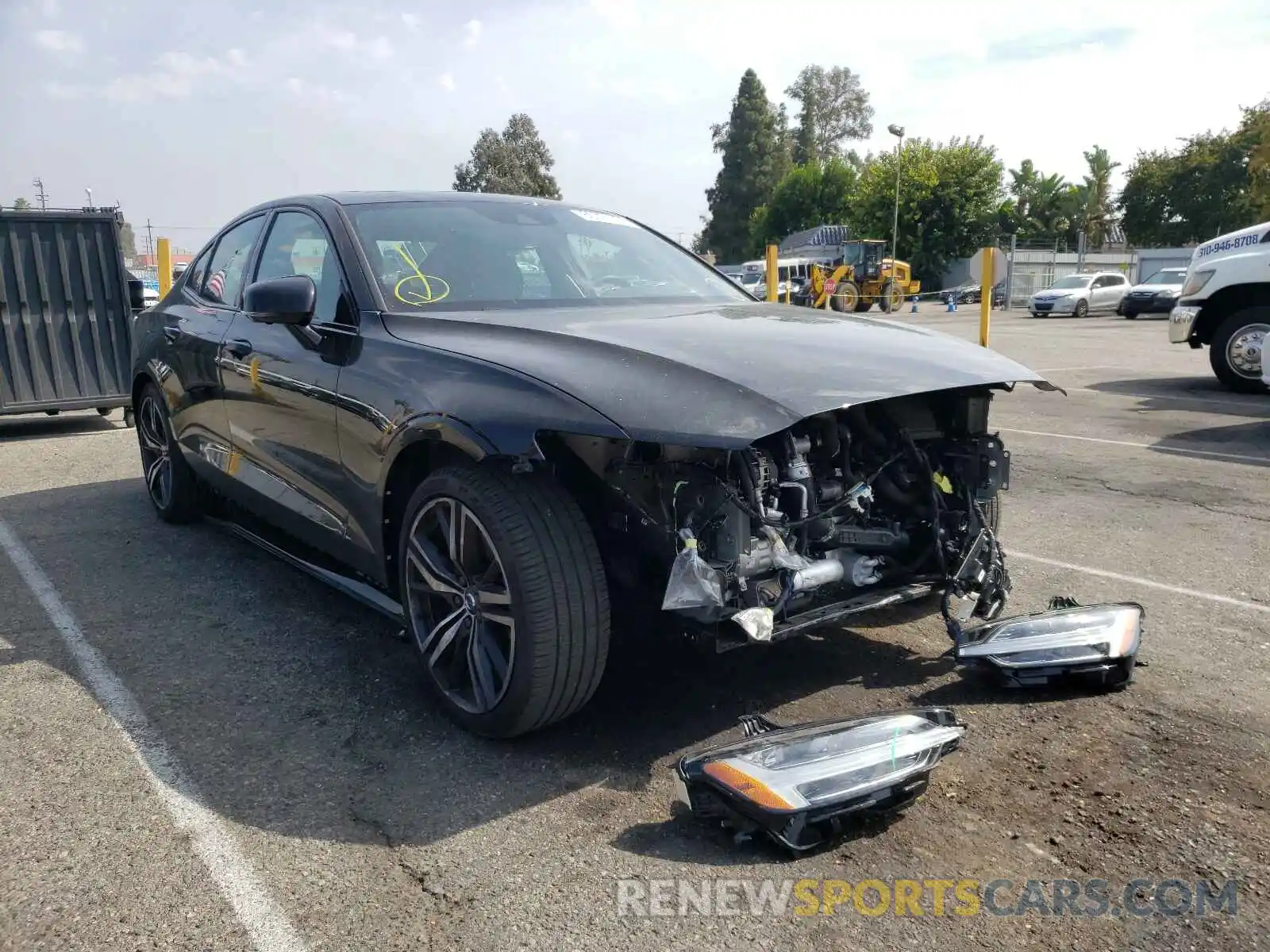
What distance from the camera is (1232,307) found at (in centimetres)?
1107

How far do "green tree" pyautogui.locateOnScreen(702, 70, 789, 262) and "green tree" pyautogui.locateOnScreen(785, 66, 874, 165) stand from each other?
108 inches

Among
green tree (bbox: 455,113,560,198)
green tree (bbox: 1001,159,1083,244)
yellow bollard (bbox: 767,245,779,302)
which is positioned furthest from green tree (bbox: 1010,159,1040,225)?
yellow bollard (bbox: 767,245,779,302)

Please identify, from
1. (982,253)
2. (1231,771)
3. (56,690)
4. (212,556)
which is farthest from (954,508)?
(982,253)

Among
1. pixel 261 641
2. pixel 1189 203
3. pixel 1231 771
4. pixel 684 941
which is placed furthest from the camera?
pixel 1189 203

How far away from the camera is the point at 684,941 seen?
2.17 m

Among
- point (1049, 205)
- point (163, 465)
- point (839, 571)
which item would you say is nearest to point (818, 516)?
point (839, 571)

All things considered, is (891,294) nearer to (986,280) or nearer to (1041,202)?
(986,280)

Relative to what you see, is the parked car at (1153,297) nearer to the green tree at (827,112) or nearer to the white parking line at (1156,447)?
the white parking line at (1156,447)

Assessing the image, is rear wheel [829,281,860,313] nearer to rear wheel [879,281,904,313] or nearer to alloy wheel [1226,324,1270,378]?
rear wheel [879,281,904,313]

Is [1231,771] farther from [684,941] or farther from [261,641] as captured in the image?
[261,641]

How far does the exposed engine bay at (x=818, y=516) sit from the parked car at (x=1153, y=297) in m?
29.6

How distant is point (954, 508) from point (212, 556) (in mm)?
3662

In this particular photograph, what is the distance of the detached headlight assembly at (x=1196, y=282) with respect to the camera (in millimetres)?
11023

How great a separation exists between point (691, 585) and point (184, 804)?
151 cm
